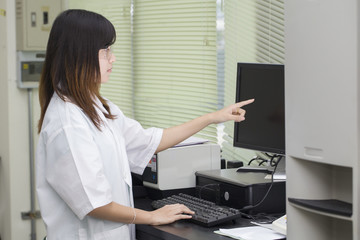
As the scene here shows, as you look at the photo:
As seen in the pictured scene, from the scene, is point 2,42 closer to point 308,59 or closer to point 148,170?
point 148,170

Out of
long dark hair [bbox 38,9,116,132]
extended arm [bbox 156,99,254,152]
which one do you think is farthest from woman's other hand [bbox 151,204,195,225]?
long dark hair [bbox 38,9,116,132]

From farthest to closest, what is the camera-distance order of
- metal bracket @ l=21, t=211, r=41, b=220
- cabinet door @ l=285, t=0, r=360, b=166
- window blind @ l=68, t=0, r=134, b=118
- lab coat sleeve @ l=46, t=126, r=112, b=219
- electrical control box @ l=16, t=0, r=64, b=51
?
1. window blind @ l=68, t=0, r=134, b=118
2. metal bracket @ l=21, t=211, r=41, b=220
3. electrical control box @ l=16, t=0, r=64, b=51
4. lab coat sleeve @ l=46, t=126, r=112, b=219
5. cabinet door @ l=285, t=0, r=360, b=166

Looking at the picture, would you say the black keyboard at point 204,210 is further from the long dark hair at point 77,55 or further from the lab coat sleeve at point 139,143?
the long dark hair at point 77,55

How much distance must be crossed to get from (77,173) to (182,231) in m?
0.43

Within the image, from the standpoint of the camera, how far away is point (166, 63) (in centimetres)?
365

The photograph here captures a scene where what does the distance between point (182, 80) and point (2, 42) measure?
4.32 feet

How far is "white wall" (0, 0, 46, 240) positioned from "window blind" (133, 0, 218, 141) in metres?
0.80

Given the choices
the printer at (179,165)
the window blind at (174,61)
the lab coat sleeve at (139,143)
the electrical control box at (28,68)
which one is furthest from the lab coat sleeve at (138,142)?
the electrical control box at (28,68)

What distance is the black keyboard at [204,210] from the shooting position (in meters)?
2.02

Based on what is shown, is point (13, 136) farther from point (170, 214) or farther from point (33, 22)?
point (170, 214)

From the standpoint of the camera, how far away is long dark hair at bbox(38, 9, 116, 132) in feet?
6.22

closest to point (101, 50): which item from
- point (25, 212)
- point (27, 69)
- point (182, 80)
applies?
point (182, 80)

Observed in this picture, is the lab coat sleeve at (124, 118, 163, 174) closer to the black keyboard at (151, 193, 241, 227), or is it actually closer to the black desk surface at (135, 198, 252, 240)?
the black keyboard at (151, 193, 241, 227)

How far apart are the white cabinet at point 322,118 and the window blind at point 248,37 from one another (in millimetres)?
1120
